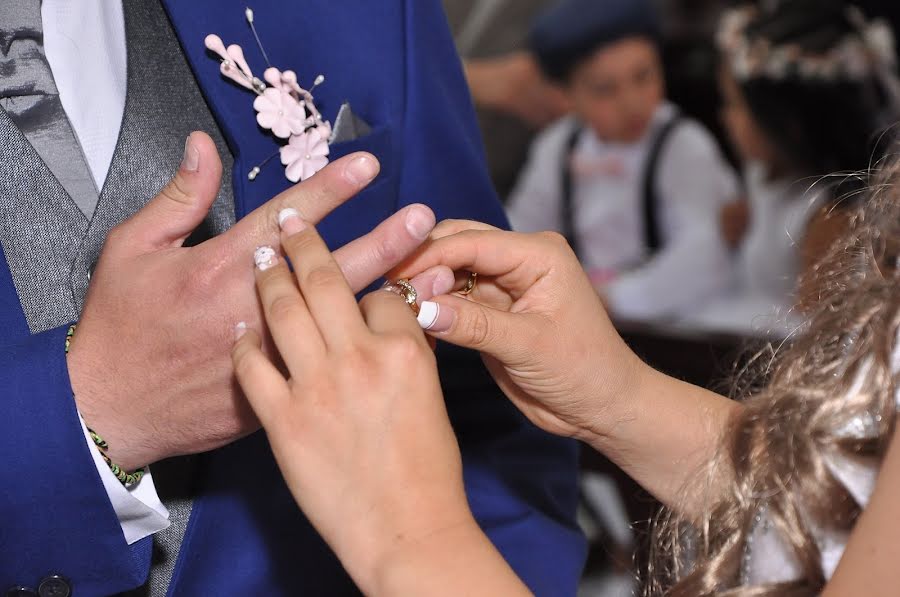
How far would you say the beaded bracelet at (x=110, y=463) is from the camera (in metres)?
0.78

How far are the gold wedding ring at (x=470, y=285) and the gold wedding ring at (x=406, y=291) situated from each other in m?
0.11

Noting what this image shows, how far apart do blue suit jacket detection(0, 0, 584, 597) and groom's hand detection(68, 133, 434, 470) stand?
35 millimetres

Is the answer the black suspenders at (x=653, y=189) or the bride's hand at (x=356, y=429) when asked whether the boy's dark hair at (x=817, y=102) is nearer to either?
the black suspenders at (x=653, y=189)

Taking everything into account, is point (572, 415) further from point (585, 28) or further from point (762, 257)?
point (585, 28)

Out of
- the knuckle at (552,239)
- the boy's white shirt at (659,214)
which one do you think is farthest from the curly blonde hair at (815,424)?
the boy's white shirt at (659,214)

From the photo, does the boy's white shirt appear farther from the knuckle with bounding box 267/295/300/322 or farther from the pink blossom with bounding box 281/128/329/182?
the knuckle with bounding box 267/295/300/322

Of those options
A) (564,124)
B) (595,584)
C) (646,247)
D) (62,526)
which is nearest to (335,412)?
(62,526)

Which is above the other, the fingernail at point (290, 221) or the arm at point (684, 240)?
the fingernail at point (290, 221)

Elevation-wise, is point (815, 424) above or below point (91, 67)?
below

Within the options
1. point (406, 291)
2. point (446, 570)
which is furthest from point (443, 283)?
point (446, 570)

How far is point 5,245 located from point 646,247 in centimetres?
244

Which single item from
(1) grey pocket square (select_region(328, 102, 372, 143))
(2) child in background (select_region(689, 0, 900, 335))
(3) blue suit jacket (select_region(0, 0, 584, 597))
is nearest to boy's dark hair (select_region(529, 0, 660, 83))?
(2) child in background (select_region(689, 0, 900, 335))

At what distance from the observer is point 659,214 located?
9.87 feet

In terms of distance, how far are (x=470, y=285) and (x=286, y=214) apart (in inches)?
8.9
